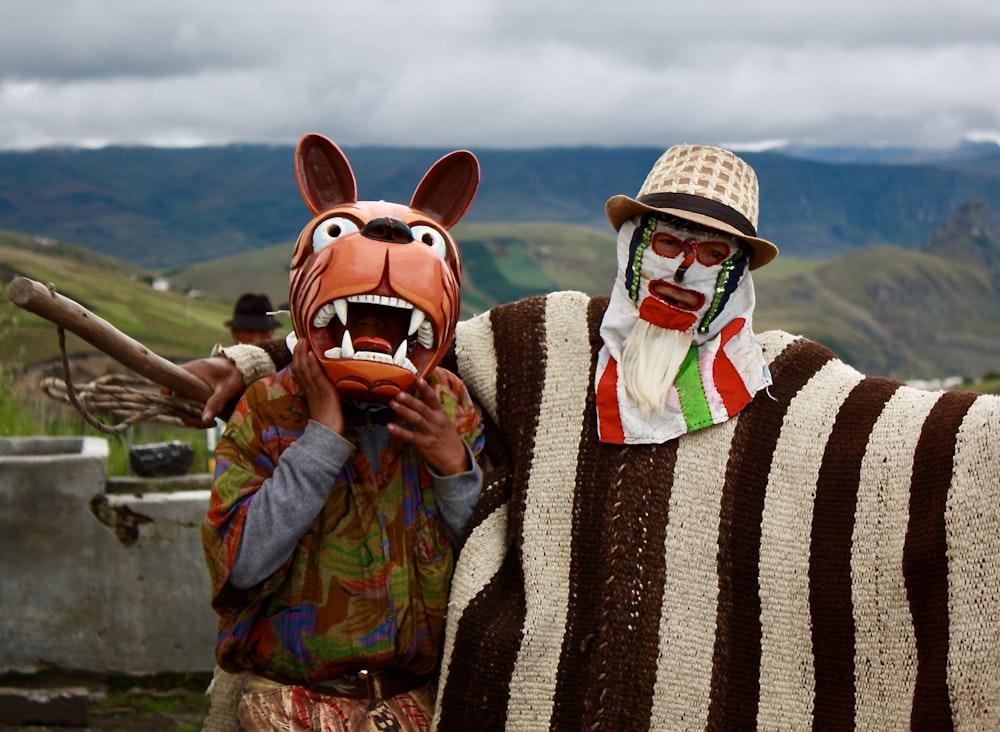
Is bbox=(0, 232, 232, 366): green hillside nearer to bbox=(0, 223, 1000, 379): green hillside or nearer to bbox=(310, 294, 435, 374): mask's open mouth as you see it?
bbox=(310, 294, 435, 374): mask's open mouth

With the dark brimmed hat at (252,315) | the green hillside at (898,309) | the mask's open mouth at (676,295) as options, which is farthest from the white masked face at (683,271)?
the green hillside at (898,309)

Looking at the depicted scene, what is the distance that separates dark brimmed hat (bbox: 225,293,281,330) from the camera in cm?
712

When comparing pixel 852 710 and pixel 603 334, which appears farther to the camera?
pixel 603 334

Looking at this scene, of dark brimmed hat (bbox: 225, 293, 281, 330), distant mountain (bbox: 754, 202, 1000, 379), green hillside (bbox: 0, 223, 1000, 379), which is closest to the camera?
dark brimmed hat (bbox: 225, 293, 281, 330)

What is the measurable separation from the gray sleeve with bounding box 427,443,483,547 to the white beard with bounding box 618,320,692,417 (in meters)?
0.46

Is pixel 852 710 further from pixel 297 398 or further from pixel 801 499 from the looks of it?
pixel 297 398

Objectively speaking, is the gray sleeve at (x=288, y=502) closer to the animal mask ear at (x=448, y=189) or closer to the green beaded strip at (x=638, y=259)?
the animal mask ear at (x=448, y=189)

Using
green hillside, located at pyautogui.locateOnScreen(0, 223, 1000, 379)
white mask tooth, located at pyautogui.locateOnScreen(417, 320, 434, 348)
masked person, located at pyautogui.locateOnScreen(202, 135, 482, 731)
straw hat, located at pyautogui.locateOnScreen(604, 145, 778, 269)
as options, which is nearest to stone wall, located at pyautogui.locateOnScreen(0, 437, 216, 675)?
masked person, located at pyautogui.locateOnScreen(202, 135, 482, 731)

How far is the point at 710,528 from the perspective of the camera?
9.53ft

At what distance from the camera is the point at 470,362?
10.4ft

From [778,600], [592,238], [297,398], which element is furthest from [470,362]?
[592,238]

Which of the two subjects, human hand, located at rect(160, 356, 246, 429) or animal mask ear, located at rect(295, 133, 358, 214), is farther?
human hand, located at rect(160, 356, 246, 429)

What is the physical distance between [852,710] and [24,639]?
12.6ft

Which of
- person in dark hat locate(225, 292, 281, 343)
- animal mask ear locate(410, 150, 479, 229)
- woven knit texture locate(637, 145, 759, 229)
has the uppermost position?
person in dark hat locate(225, 292, 281, 343)
